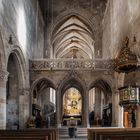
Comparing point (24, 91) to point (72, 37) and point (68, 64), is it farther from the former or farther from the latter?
point (72, 37)

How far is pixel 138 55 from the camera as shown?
16.9 m

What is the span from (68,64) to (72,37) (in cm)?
2072

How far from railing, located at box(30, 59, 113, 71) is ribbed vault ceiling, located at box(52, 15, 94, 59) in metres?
11.0

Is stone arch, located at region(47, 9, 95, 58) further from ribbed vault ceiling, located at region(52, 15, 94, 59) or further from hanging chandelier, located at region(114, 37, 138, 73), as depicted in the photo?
hanging chandelier, located at region(114, 37, 138, 73)

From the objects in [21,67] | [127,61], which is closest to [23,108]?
[21,67]

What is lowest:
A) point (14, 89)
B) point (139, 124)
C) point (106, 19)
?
point (139, 124)

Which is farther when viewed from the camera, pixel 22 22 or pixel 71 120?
pixel 71 120

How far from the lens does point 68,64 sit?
23.6 m

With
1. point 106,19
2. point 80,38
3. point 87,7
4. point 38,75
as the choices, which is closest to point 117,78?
point 38,75

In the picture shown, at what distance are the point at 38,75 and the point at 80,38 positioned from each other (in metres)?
21.5

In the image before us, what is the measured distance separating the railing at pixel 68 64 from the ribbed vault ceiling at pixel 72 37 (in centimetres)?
1104

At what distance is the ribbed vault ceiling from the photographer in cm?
3584

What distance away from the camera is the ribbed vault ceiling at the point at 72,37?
35.8 meters

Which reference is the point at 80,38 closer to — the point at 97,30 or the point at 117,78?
the point at 97,30
